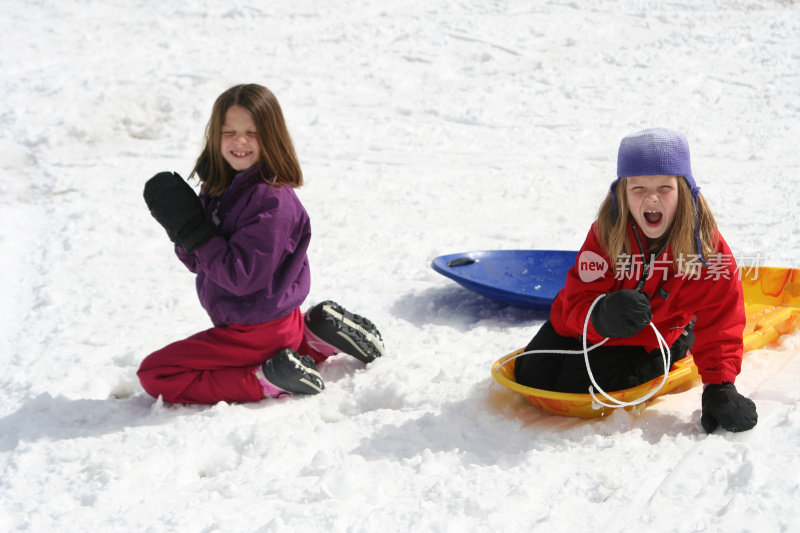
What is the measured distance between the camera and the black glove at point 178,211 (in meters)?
2.46

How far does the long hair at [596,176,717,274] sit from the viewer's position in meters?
2.20

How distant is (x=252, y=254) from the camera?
2.52 meters

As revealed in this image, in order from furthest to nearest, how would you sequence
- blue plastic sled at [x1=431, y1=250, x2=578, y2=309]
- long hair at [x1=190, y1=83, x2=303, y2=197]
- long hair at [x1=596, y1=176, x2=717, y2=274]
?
blue plastic sled at [x1=431, y1=250, x2=578, y2=309]
long hair at [x1=190, y1=83, x2=303, y2=197]
long hair at [x1=596, y1=176, x2=717, y2=274]

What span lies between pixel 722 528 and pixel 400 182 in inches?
162

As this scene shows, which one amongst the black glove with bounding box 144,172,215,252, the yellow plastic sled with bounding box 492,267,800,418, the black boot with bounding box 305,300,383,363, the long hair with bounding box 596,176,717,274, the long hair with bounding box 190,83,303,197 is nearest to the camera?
→ the long hair with bounding box 596,176,717,274

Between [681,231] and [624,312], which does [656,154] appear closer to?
[681,231]

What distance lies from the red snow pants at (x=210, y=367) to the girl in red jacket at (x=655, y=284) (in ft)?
3.56

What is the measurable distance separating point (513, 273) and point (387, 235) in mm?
1092

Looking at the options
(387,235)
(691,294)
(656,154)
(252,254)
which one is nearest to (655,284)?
(691,294)

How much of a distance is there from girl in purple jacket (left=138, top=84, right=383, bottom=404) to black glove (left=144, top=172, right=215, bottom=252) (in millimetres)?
17

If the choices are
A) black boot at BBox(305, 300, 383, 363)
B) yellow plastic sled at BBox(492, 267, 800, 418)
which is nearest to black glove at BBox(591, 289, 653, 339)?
yellow plastic sled at BBox(492, 267, 800, 418)

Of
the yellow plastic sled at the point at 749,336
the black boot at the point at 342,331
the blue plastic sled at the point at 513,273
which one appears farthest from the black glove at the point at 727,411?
the black boot at the point at 342,331

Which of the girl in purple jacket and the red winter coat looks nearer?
the red winter coat

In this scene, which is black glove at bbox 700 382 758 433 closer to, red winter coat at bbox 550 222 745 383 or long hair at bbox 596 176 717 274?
red winter coat at bbox 550 222 745 383
